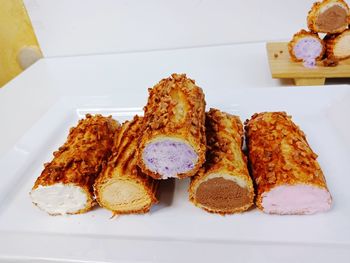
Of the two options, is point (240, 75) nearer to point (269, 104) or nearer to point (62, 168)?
point (269, 104)

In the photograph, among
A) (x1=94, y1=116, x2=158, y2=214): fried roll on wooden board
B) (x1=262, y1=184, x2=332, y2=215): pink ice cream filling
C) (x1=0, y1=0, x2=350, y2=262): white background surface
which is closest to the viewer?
Result: (x1=262, y1=184, x2=332, y2=215): pink ice cream filling

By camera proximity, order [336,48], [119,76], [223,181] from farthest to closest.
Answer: [119,76], [336,48], [223,181]

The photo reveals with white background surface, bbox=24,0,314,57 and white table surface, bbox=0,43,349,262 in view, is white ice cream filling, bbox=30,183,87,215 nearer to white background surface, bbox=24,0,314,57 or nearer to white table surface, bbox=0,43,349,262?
white table surface, bbox=0,43,349,262

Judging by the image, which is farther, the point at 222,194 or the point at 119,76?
the point at 119,76

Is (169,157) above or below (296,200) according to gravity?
above

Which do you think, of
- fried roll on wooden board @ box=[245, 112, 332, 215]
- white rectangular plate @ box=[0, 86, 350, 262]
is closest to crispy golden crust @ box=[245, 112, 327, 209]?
fried roll on wooden board @ box=[245, 112, 332, 215]

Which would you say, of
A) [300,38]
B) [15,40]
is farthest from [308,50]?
[15,40]

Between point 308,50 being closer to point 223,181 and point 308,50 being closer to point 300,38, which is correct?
point 300,38
